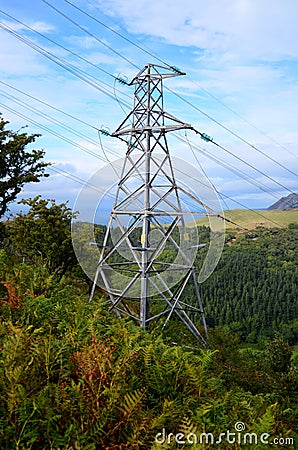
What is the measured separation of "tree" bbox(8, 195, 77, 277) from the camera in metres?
22.0

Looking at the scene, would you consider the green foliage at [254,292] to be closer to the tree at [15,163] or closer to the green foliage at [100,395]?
the tree at [15,163]

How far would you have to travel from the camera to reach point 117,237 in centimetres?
1675

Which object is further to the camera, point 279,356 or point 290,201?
point 290,201

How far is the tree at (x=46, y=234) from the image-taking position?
22.0 metres

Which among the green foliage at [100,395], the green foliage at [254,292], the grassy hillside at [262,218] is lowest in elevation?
the green foliage at [254,292]

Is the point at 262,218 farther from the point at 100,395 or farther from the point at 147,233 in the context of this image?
the point at 100,395

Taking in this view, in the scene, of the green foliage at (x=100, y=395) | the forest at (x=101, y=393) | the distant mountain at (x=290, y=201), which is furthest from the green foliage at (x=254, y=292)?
the green foliage at (x=100, y=395)

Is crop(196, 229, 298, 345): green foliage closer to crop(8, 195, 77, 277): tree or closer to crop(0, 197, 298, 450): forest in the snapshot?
crop(8, 195, 77, 277): tree

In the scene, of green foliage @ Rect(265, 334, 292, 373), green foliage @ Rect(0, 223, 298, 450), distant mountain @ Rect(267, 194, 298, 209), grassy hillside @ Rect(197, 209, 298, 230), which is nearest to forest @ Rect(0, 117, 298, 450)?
green foliage @ Rect(0, 223, 298, 450)

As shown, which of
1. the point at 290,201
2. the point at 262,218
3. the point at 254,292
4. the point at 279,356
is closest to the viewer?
the point at 279,356

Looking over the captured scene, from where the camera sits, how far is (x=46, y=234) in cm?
2184

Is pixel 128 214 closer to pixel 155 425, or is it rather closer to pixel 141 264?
pixel 141 264

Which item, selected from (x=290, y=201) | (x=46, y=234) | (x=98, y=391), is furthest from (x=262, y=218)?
(x=98, y=391)

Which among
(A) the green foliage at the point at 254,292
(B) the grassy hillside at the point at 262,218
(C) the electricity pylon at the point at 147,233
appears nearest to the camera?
(C) the electricity pylon at the point at 147,233
